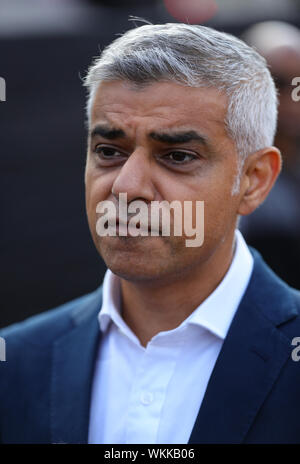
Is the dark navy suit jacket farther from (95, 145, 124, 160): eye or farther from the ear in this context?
(95, 145, 124, 160): eye

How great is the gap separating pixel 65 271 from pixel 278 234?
1910 mm

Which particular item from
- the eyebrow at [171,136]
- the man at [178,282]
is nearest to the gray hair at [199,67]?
the man at [178,282]

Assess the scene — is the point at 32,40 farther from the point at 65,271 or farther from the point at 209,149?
the point at 209,149

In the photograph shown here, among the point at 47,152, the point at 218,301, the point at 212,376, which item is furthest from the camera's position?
the point at 47,152

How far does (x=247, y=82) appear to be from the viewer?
2.24 m

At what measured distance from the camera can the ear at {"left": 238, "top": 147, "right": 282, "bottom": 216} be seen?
2.34 m

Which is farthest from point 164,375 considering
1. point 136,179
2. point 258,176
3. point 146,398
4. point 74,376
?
point 258,176

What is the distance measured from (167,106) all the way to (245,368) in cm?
95

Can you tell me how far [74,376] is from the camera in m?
2.40

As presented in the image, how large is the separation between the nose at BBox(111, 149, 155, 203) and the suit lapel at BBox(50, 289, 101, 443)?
2.20 feet

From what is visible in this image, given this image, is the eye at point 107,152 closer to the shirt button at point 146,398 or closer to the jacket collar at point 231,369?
the jacket collar at point 231,369

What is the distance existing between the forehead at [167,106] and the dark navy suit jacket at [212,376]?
0.67m

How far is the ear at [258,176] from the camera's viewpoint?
7.69 feet

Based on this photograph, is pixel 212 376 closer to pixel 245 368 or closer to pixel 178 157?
pixel 245 368
